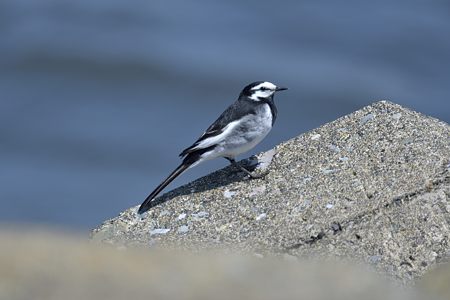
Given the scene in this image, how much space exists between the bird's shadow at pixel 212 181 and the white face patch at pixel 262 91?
3.15ft

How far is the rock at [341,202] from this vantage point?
24.2ft

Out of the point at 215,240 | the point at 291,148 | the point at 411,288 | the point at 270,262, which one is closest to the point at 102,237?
the point at 215,240

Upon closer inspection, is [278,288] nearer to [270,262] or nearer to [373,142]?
[270,262]

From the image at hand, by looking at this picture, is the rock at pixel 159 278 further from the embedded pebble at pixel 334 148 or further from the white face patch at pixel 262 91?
the white face patch at pixel 262 91

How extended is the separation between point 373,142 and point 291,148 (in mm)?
660

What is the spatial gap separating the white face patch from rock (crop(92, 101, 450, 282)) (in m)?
0.95

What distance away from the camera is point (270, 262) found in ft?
18.1

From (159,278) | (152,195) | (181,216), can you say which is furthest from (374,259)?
(159,278)

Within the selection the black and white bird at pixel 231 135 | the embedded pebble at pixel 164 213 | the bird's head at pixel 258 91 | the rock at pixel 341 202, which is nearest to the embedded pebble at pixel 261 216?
the rock at pixel 341 202

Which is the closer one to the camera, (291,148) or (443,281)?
(443,281)

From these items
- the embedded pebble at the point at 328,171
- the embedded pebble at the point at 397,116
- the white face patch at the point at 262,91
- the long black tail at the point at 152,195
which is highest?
the white face patch at the point at 262,91

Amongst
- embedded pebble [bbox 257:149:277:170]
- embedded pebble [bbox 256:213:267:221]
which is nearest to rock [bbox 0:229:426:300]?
embedded pebble [bbox 256:213:267:221]

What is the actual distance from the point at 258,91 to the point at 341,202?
8.07ft

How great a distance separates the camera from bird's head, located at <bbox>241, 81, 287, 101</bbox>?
10.1m
